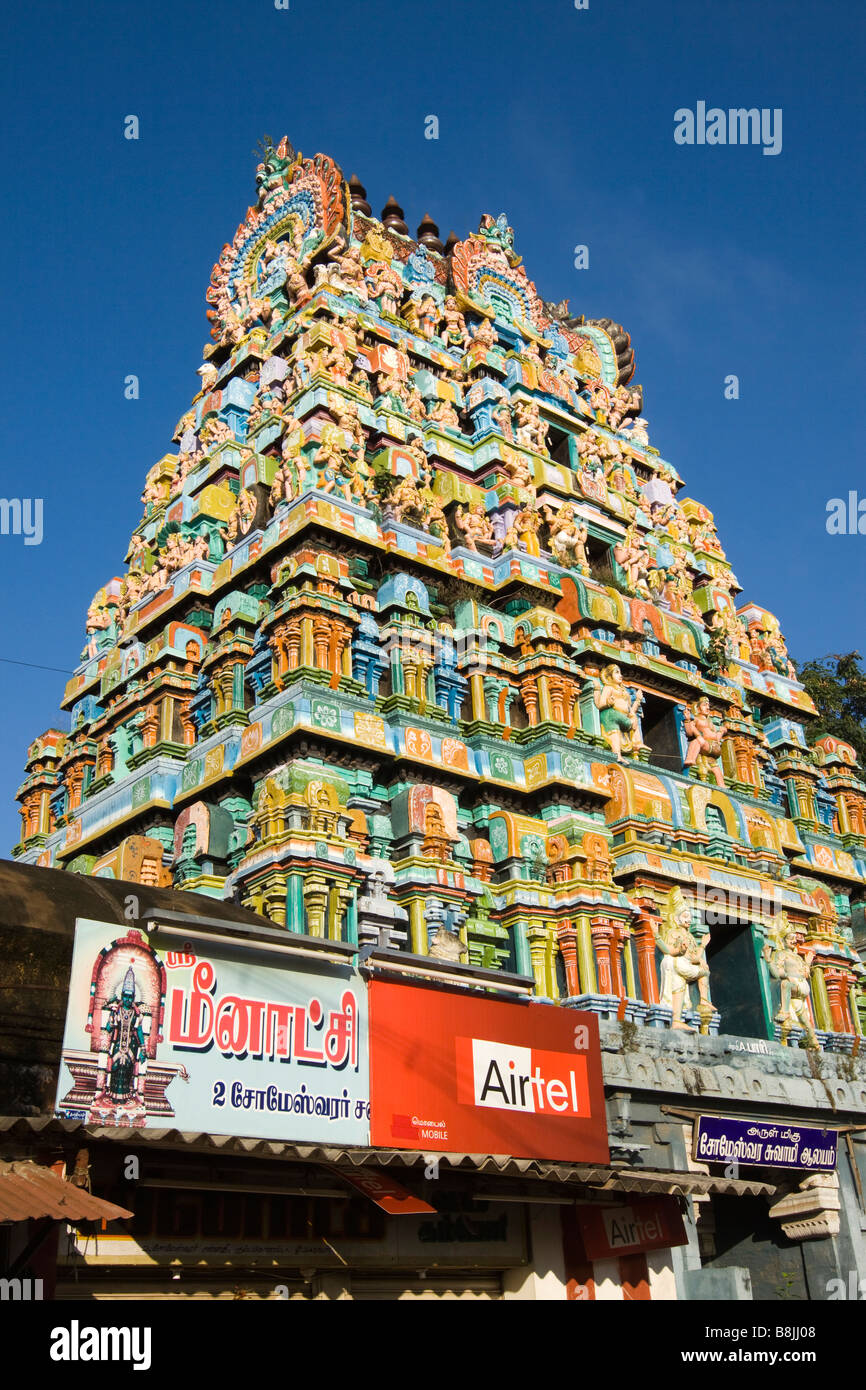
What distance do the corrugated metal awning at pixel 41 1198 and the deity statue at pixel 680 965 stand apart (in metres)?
14.6

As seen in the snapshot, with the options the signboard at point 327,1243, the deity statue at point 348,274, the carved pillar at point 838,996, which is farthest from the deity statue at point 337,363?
the signboard at point 327,1243

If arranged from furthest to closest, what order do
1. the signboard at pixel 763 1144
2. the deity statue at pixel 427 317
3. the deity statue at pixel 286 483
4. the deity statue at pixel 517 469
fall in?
the deity statue at pixel 427 317
the deity statue at pixel 517 469
the deity statue at pixel 286 483
the signboard at pixel 763 1144

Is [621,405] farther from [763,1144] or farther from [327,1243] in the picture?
[327,1243]

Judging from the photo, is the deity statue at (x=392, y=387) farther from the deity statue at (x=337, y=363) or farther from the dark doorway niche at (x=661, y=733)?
the dark doorway niche at (x=661, y=733)

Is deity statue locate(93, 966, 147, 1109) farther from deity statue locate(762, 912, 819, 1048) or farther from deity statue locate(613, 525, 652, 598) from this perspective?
deity statue locate(613, 525, 652, 598)

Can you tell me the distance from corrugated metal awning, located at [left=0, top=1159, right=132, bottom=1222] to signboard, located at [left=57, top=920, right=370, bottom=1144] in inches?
41.0

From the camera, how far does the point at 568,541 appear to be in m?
31.4

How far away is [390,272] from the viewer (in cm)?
3522

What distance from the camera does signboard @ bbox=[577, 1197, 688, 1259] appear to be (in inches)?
650

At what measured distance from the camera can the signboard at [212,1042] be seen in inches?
511

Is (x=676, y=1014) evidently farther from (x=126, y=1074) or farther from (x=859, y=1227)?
(x=126, y=1074)

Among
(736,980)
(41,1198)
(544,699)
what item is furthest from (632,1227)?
(544,699)

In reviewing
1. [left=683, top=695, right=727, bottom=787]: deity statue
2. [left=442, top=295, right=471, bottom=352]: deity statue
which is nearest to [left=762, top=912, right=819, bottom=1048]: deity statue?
[left=683, top=695, right=727, bottom=787]: deity statue
